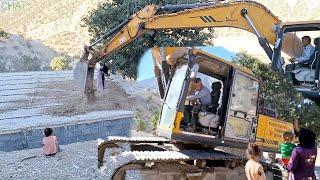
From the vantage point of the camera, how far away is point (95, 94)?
17.8 m

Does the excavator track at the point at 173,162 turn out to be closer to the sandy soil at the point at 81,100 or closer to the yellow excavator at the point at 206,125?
the yellow excavator at the point at 206,125

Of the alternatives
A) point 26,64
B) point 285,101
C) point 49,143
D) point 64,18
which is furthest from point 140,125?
point 64,18

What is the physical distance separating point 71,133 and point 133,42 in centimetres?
716

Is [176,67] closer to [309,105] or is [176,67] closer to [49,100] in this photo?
[309,105]

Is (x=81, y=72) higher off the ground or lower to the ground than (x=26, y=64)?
lower

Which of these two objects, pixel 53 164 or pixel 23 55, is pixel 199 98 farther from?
pixel 23 55

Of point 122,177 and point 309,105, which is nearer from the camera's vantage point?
point 122,177

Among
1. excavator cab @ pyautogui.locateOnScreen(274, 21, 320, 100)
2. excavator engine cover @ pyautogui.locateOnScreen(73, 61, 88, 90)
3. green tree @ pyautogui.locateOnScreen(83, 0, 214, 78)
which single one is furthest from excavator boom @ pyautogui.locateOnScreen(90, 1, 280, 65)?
green tree @ pyautogui.locateOnScreen(83, 0, 214, 78)

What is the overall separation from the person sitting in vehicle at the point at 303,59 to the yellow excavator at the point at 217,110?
195 mm

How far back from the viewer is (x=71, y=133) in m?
14.2

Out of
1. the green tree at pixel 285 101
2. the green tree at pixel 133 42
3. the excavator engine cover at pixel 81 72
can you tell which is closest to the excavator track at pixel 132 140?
the green tree at pixel 285 101

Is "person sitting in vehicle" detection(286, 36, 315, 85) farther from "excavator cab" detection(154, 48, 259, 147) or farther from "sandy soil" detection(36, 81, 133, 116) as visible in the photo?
"sandy soil" detection(36, 81, 133, 116)

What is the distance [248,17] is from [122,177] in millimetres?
4534

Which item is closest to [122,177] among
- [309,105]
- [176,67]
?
A: [176,67]
